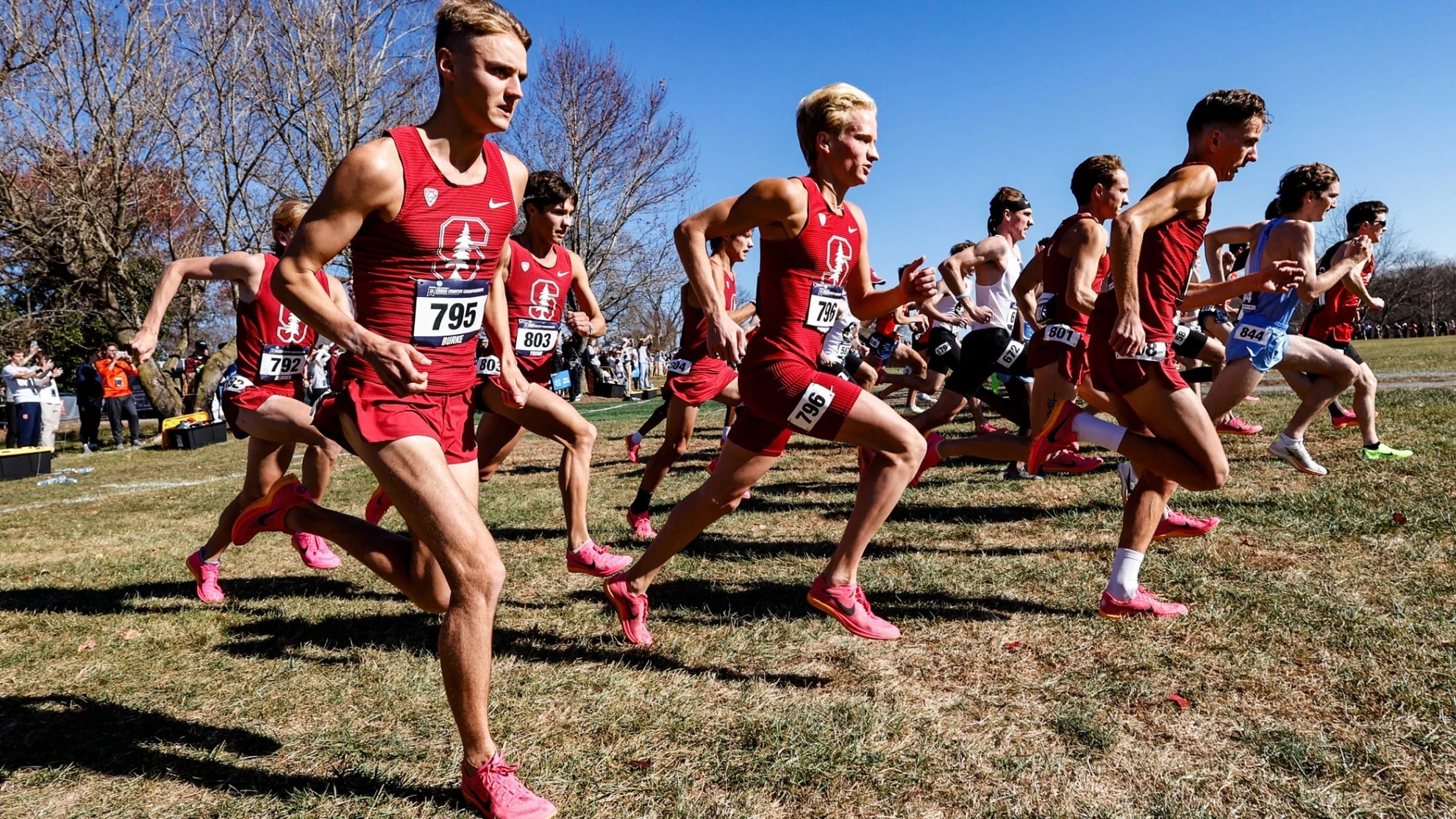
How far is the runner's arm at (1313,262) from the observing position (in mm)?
5730

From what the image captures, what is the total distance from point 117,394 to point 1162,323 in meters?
18.9

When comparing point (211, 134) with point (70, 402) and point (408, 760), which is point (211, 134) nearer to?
point (70, 402)

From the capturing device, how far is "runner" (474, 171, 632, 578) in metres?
4.54

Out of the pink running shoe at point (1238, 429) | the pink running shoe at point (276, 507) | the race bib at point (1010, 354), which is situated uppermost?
the race bib at point (1010, 354)

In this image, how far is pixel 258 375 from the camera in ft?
15.0

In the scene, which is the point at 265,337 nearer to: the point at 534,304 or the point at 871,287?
the point at 534,304

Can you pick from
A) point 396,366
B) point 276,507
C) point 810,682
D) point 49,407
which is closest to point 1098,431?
point 810,682

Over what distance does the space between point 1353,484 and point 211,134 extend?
72.5 feet

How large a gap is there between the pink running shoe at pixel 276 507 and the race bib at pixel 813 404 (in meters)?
1.94

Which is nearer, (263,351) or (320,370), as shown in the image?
(263,351)

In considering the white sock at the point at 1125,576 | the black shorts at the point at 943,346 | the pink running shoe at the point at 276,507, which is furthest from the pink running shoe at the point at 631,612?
the black shorts at the point at 943,346

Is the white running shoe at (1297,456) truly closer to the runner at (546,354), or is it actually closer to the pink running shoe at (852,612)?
the pink running shoe at (852,612)

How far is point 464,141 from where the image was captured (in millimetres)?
2572

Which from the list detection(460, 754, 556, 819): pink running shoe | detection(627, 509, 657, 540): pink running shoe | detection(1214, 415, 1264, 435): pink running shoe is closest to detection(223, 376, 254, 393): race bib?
detection(627, 509, 657, 540): pink running shoe
